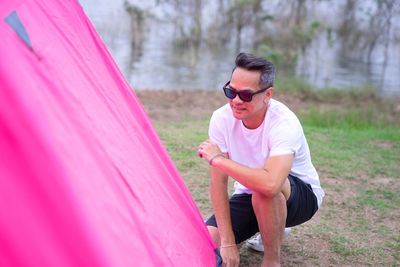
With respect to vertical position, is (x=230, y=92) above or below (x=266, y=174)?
above

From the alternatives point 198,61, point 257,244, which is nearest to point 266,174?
point 257,244

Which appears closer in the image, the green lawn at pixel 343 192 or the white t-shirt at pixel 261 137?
the white t-shirt at pixel 261 137

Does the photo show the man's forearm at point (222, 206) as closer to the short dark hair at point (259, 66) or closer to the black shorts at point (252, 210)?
the black shorts at point (252, 210)

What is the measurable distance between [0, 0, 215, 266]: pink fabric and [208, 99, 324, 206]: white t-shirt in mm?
520

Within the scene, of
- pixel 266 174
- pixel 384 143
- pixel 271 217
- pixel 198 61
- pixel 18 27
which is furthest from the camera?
pixel 198 61

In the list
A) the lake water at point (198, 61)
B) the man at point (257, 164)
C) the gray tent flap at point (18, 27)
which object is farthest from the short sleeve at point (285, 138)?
the lake water at point (198, 61)

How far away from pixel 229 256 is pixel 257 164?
1.82 ft

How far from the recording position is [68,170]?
65.5 inches

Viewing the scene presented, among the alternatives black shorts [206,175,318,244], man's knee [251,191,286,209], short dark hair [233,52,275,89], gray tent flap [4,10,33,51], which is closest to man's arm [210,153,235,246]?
black shorts [206,175,318,244]

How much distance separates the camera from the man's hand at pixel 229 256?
98.3 inches

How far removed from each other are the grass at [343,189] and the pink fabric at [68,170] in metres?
1.10

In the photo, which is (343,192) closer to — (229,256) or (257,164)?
(257,164)

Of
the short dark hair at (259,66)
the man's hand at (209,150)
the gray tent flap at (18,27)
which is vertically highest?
the gray tent flap at (18,27)

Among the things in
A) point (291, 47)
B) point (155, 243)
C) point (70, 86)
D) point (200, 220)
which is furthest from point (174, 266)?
point (291, 47)
